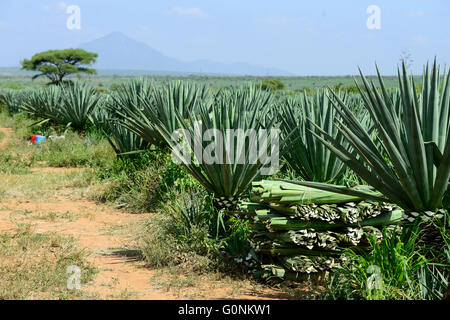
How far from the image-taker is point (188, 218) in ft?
15.9

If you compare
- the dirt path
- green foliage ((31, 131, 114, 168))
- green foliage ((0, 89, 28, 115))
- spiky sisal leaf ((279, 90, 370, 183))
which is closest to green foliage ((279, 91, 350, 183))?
spiky sisal leaf ((279, 90, 370, 183))

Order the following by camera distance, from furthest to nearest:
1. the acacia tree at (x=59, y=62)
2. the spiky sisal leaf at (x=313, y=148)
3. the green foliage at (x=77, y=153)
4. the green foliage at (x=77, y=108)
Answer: the acacia tree at (x=59, y=62)
the green foliage at (x=77, y=108)
the green foliage at (x=77, y=153)
the spiky sisal leaf at (x=313, y=148)

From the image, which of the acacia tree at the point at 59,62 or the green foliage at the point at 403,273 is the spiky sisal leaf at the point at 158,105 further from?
the acacia tree at the point at 59,62

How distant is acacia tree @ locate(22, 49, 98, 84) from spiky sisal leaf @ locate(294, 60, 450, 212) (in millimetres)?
52443

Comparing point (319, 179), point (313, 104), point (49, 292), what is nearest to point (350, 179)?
point (319, 179)

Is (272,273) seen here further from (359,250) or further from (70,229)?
(70,229)

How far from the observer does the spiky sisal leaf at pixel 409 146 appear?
3096mm

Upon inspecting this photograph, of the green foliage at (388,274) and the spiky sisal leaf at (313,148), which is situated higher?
the spiky sisal leaf at (313,148)

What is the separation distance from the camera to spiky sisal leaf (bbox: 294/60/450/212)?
310 cm
